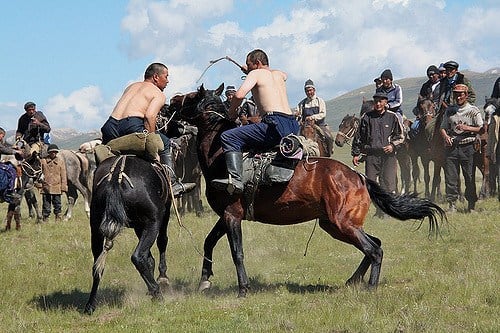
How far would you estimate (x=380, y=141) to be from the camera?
1559 cm

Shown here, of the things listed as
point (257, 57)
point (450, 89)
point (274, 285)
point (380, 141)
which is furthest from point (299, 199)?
point (450, 89)

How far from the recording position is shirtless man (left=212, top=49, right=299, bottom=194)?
30.0 feet

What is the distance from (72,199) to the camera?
64.7 ft

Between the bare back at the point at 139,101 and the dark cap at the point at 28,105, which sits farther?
the dark cap at the point at 28,105

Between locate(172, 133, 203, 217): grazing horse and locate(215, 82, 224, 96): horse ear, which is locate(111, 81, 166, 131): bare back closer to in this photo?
locate(215, 82, 224, 96): horse ear

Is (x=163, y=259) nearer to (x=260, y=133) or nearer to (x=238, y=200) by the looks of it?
(x=238, y=200)

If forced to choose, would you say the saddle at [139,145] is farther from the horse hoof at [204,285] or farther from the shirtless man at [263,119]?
the horse hoof at [204,285]

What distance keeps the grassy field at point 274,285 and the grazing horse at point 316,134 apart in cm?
320

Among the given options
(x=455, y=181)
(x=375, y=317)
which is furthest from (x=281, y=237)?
(x=375, y=317)

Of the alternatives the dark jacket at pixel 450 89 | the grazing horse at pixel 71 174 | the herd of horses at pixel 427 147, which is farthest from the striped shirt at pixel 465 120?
the grazing horse at pixel 71 174

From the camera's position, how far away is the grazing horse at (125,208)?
8.25 m

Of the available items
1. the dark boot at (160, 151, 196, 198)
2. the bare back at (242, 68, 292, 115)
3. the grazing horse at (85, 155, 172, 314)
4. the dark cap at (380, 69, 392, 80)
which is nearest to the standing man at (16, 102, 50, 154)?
the dark cap at (380, 69, 392, 80)

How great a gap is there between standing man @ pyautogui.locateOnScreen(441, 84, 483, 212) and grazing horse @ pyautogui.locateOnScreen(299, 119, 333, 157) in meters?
3.22

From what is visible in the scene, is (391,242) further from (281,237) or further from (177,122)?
(177,122)
